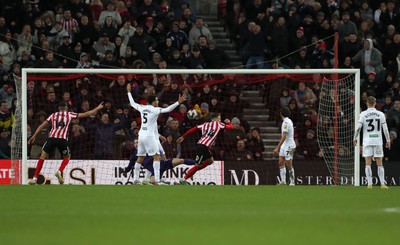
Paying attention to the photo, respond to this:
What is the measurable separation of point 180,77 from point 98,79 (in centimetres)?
227

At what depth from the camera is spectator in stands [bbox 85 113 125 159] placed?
25547 mm

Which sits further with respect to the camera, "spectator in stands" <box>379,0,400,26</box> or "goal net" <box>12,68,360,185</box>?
"spectator in stands" <box>379,0,400,26</box>

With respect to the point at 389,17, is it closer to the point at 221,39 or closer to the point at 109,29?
the point at 221,39

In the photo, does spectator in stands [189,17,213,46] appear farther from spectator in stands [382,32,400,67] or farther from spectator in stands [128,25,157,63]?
spectator in stands [382,32,400,67]

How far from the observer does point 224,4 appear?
32.4 metres

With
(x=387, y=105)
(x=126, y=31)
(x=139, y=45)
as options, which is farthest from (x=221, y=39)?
(x=387, y=105)

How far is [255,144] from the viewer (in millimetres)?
26422

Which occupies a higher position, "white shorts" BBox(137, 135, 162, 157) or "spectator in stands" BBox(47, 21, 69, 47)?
"spectator in stands" BBox(47, 21, 69, 47)

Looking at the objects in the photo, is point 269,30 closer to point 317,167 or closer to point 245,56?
point 245,56

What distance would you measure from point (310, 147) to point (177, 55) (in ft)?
14.9

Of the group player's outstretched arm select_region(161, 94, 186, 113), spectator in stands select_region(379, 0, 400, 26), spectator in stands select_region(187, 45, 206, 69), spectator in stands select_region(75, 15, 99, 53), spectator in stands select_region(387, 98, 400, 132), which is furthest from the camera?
spectator in stands select_region(379, 0, 400, 26)

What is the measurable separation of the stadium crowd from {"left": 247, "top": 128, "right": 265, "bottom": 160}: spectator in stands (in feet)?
0.09

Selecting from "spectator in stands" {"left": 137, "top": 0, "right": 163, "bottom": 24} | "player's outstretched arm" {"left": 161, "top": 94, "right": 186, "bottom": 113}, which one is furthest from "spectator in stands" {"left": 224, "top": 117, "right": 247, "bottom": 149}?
"spectator in stands" {"left": 137, "top": 0, "right": 163, "bottom": 24}

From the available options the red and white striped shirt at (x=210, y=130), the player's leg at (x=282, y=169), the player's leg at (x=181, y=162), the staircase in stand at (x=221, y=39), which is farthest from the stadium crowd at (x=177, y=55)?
the red and white striped shirt at (x=210, y=130)
